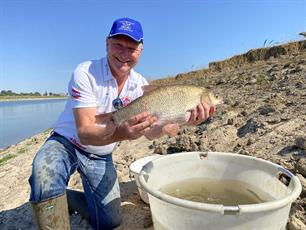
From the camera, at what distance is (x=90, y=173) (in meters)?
3.46

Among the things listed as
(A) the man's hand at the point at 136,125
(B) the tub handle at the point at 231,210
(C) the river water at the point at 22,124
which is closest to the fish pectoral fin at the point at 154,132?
(A) the man's hand at the point at 136,125

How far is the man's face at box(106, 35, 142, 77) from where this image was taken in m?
3.21

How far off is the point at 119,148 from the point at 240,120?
1.88 metres

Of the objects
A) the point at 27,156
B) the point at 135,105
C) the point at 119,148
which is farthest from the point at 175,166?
the point at 27,156

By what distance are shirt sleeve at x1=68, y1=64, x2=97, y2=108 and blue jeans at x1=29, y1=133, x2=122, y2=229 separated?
46 centimetres

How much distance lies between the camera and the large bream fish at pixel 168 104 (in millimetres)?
2760

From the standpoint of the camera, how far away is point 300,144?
12.1 feet

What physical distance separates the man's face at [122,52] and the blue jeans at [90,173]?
2.66 feet

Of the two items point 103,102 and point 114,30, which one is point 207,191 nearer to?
point 103,102

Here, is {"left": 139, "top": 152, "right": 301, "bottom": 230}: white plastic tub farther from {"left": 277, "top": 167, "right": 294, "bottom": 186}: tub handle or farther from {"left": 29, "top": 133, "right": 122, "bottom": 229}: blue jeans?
{"left": 29, "top": 133, "right": 122, "bottom": 229}: blue jeans

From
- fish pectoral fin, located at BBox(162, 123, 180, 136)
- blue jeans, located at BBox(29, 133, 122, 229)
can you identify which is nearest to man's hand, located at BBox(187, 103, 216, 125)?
fish pectoral fin, located at BBox(162, 123, 180, 136)

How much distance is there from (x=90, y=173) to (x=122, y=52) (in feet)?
3.69

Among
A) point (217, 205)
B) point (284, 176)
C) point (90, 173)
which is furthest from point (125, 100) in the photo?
point (217, 205)

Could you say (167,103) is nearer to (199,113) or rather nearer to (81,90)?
(199,113)
